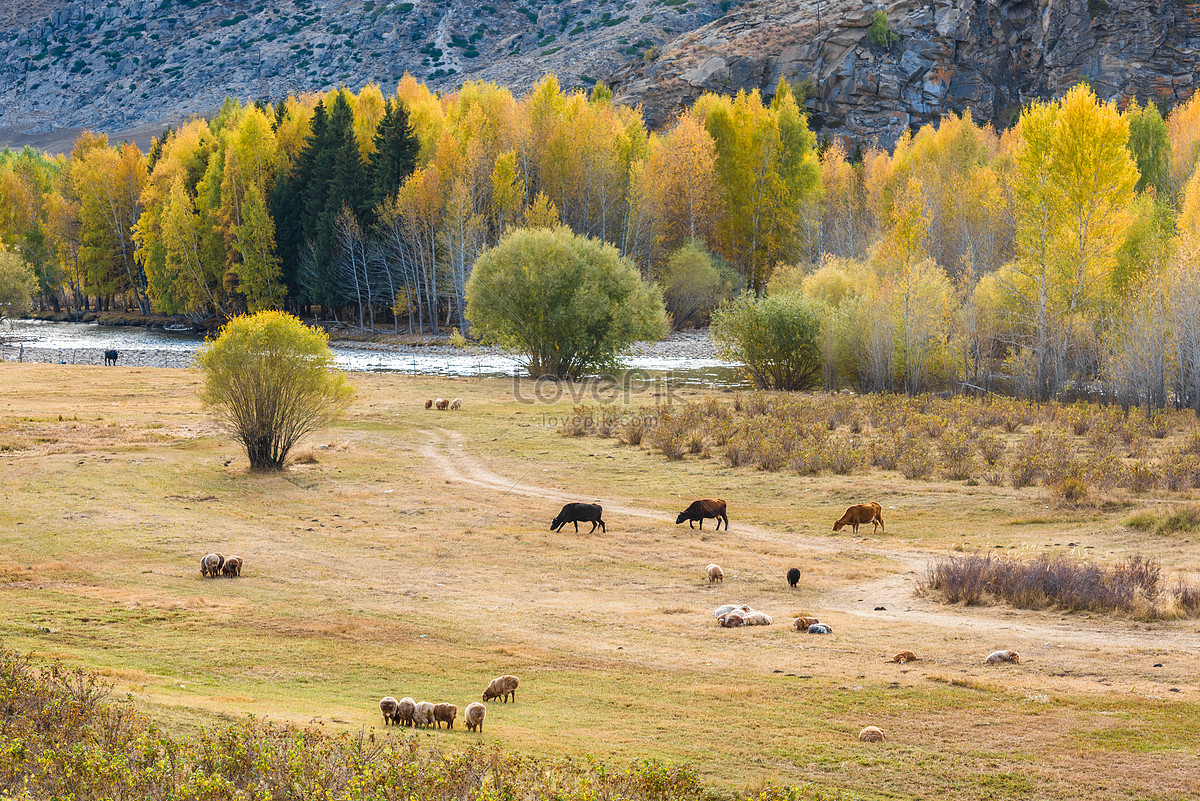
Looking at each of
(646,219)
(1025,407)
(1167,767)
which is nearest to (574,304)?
(1025,407)

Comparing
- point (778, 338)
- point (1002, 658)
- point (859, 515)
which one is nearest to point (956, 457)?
point (859, 515)

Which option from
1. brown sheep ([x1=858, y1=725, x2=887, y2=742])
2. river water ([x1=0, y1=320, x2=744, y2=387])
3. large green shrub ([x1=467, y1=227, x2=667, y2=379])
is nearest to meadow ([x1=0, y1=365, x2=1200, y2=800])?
brown sheep ([x1=858, y1=725, x2=887, y2=742])

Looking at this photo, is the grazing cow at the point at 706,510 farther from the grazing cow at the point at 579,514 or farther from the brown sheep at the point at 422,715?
the brown sheep at the point at 422,715

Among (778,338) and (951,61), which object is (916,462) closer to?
(778,338)

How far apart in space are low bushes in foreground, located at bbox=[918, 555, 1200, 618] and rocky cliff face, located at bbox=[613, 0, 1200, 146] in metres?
100

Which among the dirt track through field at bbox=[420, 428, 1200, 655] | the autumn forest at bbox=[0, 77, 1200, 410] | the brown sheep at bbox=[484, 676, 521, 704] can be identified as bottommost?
the dirt track through field at bbox=[420, 428, 1200, 655]

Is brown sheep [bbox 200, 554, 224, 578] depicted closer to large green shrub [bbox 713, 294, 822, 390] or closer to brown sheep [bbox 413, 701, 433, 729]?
brown sheep [bbox 413, 701, 433, 729]

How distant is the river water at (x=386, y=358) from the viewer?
2221 inches

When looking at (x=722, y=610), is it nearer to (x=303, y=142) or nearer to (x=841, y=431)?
(x=841, y=431)

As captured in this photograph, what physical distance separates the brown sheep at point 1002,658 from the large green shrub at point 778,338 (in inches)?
1306

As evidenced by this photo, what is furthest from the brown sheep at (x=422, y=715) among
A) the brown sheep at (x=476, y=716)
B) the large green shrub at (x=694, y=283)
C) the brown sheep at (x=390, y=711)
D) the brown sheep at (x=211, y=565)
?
the large green shrub at (x=694, y=283)

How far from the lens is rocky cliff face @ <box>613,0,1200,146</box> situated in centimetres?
10681

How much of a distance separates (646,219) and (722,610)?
6307 cm

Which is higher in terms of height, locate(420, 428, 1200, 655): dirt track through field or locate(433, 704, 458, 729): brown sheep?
locate(433, 704, 458, 729): brown sheep
